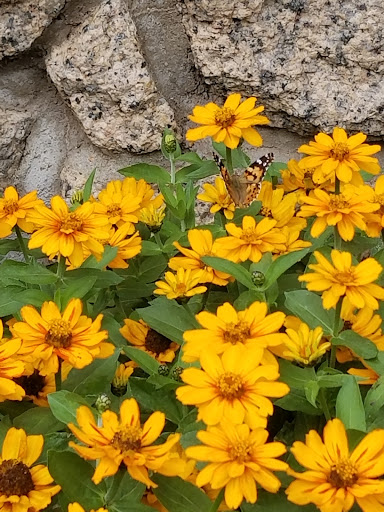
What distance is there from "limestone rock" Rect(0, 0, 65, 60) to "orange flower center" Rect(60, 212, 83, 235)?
0.43m

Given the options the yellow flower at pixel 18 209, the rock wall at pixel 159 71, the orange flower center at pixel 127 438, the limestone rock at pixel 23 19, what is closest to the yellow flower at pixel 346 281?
the orange flower center at pixel 127 438

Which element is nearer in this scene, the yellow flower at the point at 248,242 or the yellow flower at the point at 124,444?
the yellow flower at the point at 124,444

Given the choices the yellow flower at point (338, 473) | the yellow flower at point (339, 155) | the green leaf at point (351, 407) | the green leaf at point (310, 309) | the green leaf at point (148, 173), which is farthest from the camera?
the green leaf at point (148, 173)

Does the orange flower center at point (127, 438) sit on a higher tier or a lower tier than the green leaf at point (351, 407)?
higher

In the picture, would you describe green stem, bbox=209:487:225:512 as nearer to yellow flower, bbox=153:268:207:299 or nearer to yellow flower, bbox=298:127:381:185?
yellow flower, bbox=153:268:207:299

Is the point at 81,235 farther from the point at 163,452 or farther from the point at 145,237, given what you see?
the point at 163,452

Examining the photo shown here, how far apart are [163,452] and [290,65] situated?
0.78m

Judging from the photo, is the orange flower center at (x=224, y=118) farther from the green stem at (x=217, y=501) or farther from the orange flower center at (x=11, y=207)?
the green stem at (x=217, y=501)

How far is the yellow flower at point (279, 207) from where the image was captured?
1.06 meters

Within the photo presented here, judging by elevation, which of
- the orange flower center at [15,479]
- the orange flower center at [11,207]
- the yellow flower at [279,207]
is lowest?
the yellow flower at [279,207]

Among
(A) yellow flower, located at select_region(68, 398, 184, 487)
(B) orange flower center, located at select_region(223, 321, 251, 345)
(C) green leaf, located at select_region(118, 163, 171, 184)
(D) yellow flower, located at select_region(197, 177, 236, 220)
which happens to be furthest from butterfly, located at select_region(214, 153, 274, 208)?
(A) yellow flower, located at select_region(68, 398, 184, 487)

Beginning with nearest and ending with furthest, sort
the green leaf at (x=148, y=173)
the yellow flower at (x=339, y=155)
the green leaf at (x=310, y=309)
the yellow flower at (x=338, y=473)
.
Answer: the yellow flower at (x=338, y=473) → the green leaf at (x=310, y=309) → the yellow flower at (x=339, y=155) → the green leaf at (x=148, y=173)

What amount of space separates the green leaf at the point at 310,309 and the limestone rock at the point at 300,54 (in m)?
0.49

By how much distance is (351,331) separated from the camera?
82 centimetres
